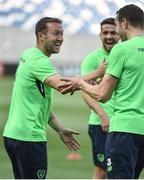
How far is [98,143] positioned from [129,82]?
2.78 metres

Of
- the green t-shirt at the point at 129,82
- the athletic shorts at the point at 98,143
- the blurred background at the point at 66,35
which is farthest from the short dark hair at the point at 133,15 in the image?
the blurred background at the point at 66,35

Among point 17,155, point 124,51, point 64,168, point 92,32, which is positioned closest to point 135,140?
point 124,51

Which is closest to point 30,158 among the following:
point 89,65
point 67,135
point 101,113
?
point 67,135

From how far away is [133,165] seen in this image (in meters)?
5.67

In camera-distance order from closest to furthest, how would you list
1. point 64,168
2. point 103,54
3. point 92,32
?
point 103,54, point 64,168, point 92,32

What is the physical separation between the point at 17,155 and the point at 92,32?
32867 mm

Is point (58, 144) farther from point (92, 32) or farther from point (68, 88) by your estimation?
point (92, 32)

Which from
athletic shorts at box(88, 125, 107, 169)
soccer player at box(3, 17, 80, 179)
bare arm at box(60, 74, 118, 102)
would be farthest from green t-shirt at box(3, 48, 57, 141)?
athletic shorts at box(88, 125, 107, 169)

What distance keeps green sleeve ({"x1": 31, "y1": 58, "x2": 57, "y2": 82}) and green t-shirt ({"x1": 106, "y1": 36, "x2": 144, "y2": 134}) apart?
662 mm

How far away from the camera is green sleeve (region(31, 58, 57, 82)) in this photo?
6062 mm

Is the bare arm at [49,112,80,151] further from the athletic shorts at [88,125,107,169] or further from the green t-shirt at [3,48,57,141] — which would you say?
the athletic shorts at [88,125,107,169]

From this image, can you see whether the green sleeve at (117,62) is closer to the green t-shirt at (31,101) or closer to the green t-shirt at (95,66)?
the green t-shirt at (31,101)

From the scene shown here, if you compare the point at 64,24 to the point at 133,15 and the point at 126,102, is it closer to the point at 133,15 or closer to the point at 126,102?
the point at 133,15

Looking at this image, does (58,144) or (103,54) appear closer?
(103,54)
